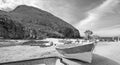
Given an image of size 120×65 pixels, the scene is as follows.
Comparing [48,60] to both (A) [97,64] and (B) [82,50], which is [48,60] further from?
(A) [97,64]

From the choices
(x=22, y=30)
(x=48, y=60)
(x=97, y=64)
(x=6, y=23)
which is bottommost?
(x=97, y=64)

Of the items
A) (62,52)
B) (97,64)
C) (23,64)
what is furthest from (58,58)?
(97,64)

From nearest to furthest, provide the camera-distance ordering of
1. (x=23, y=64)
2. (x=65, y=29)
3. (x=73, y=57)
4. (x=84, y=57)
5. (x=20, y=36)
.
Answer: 1. (x=23, y=64)
2. (x=73, y=57)
3. (x=84, y=57)
4. (x=20, y=36)
5. (x=65, y=29)

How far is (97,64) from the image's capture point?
266 centimetres

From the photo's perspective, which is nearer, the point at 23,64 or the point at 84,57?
the point at 23,64

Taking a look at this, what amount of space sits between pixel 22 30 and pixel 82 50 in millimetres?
36541

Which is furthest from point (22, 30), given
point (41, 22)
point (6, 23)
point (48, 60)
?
point (48, 60)

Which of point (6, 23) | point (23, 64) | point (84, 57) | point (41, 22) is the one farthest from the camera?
point (41, 22)

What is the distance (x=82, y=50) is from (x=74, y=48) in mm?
335

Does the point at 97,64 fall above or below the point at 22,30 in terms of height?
below

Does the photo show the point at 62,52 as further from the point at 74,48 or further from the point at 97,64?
the point at 97,64

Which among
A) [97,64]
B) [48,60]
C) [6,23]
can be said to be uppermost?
[6,23]

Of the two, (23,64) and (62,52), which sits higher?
(62,52)

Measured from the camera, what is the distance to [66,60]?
2326mm
